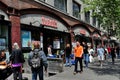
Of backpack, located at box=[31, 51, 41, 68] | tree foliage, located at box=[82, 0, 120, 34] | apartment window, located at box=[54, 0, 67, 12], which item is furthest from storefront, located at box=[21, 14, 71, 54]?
backpack, located at box=[31, 51, 41, 68]

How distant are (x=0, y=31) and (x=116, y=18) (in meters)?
6.93

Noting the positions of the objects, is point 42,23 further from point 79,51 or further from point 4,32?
point 79,51

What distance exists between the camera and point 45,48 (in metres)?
26.6

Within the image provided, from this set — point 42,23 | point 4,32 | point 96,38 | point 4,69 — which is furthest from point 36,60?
point 96,38

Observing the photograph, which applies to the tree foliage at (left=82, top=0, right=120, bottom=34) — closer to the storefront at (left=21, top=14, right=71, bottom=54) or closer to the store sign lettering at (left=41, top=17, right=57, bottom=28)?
the storefront at (left=21, top=14, right=71, bottom=54)

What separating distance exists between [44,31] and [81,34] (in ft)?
40.7

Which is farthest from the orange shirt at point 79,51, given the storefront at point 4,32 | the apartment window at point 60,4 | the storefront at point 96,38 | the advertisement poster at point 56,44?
the storefront at point 96,38

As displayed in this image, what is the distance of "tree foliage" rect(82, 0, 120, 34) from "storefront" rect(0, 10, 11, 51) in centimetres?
517

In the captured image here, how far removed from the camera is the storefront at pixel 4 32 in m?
19.6

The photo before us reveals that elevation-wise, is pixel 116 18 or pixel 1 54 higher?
pixel 116 18

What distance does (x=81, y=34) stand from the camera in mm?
38031

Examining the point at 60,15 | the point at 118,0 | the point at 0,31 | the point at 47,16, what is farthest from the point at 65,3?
the point at 118,0

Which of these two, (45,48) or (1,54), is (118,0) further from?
(45,48)

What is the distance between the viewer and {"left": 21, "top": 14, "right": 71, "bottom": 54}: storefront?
22.8 m
